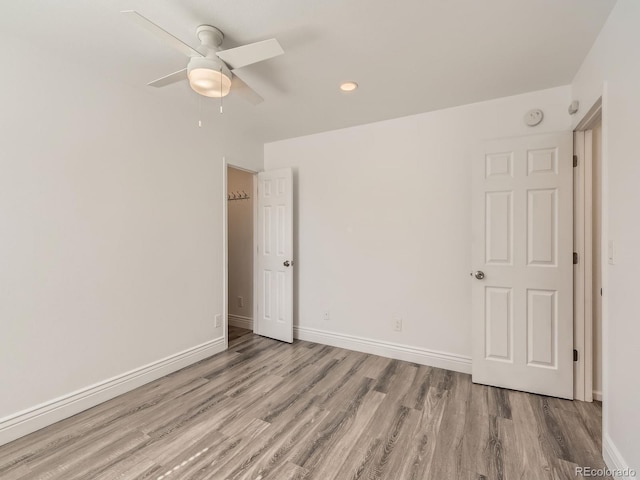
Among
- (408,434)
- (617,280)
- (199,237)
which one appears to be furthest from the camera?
(199,237)

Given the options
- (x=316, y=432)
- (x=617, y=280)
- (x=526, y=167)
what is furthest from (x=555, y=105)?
(x=316, y=432)

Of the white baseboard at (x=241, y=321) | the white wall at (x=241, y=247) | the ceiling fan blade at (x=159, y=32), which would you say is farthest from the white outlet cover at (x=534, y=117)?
the white baseboard at (x=241, y=321)

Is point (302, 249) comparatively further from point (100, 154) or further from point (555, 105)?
point (555, 105)

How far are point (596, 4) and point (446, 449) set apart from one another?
2.64 metres

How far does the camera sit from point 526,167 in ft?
7.90

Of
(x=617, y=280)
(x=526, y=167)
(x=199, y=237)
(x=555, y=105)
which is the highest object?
(x=555, y=105)

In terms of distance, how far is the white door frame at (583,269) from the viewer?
88.8 inches

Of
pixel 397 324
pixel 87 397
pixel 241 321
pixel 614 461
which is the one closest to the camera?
pixel 614 461

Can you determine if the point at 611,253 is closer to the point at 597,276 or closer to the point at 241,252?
the point at 597,276

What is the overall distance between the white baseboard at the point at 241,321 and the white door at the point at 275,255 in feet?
0.96

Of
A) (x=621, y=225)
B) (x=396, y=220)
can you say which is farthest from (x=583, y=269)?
(x=396, y=220)

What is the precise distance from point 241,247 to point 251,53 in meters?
2.99

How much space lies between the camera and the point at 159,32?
1.44 m

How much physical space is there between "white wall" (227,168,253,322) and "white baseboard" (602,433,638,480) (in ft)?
11.7
